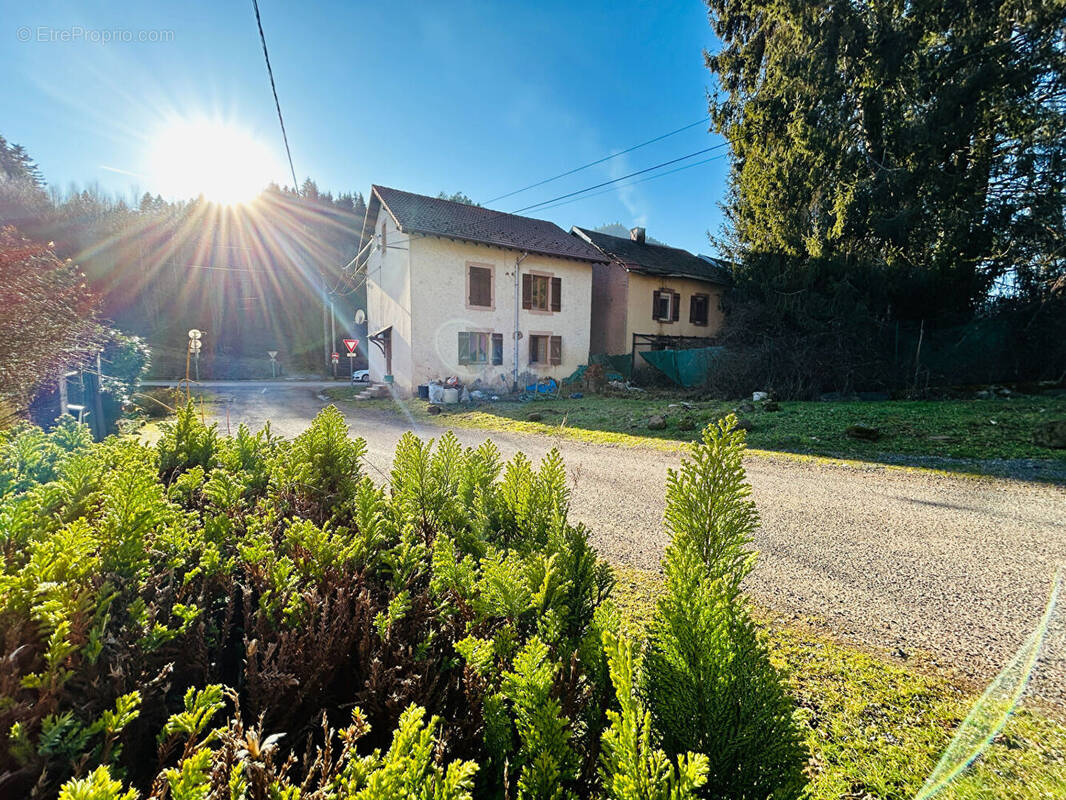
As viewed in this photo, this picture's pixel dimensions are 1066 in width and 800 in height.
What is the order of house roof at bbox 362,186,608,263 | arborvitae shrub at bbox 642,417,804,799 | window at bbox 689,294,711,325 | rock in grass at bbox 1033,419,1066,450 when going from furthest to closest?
window at bbox 689,294,711,325, house roof at bbox 362,186,608,263, rock in grass at bbox 1033,419,1066,450, arborvitae shrub at bbox 642,417,804,799

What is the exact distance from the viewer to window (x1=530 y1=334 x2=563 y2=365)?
18938 mm

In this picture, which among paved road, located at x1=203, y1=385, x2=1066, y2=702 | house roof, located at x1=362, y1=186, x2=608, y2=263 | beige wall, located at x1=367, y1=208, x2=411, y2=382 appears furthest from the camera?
beige wall, located at x1=367, y1=208, x2=411, y2=382

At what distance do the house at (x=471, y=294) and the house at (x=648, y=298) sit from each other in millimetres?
1481

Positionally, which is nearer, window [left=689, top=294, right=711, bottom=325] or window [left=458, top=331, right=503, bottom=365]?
window [left=458, top=331, right=503, bottom=365]

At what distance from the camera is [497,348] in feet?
59.2

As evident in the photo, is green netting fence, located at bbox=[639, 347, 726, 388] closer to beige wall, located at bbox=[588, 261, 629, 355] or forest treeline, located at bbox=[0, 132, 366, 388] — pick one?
beige wall, located at bbox=[588, 261, 629, 355]

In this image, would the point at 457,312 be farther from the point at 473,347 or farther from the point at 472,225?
the point at 472,225

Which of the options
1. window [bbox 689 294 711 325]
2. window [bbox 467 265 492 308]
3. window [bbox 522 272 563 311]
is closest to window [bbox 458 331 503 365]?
window [bbox 467 265 492 308]

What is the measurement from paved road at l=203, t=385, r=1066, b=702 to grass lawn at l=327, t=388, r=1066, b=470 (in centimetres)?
133

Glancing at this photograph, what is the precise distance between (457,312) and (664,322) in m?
10.1

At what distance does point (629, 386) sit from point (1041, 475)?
12.7 metres

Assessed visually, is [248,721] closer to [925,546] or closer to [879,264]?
[925,546]

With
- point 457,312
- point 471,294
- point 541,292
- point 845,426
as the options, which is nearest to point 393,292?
point 457,312

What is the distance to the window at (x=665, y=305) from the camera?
826 inches
